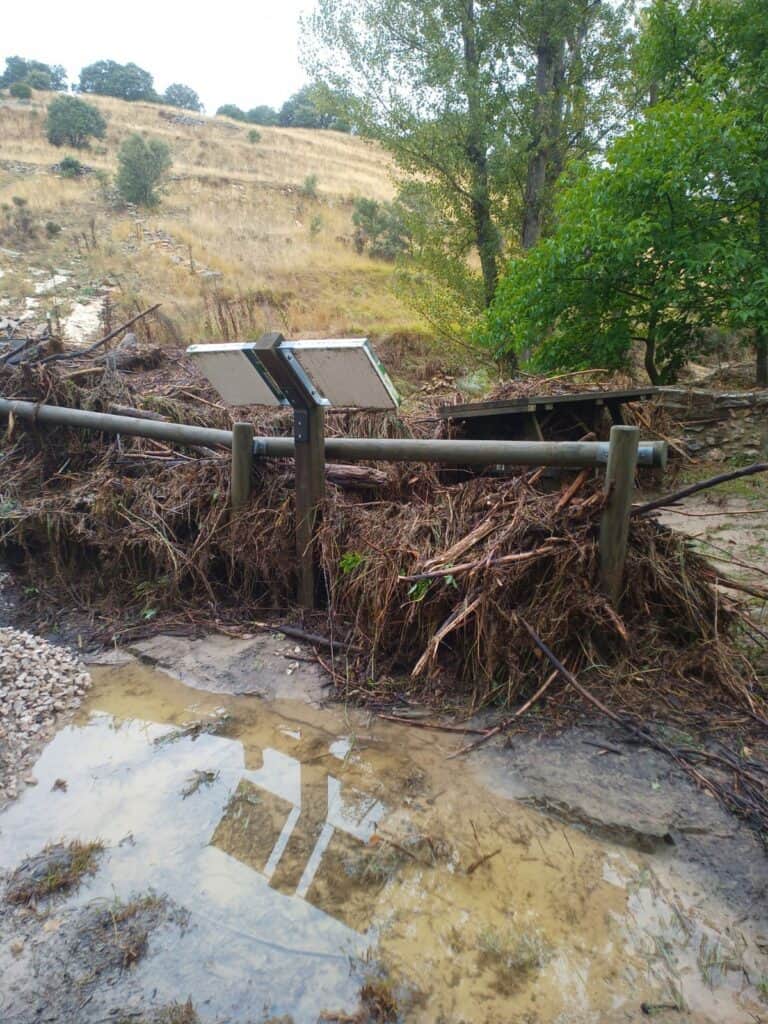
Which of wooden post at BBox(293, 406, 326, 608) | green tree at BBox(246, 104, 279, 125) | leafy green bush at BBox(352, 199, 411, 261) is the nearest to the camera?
wooden post at BBox(293, 406, 326, 608)

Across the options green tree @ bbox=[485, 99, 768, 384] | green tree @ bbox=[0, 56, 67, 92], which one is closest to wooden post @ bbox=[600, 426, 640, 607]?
green tree @ bbox=[485, 99, 768, 384]

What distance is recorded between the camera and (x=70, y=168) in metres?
27.5

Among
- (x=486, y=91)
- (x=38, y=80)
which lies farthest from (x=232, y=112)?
(x=486, y=91)

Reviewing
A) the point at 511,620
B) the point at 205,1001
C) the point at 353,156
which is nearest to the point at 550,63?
the point at 511,620

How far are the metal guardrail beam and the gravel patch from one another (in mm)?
2009

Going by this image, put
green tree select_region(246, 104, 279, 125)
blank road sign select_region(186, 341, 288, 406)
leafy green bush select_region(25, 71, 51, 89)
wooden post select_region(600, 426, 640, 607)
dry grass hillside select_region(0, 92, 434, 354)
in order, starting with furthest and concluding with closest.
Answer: green tree select_region(246, 104, 279, 125) → leafy green bush select_region(25, 71, 51, 89) → dry grass hillside select_region(0, 92, 434, 354) → blank road sign select_region(186, 341, 288, 406) → wooden post select_region(600, 426, 640, 607)

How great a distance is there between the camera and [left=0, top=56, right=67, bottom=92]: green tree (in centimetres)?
4535

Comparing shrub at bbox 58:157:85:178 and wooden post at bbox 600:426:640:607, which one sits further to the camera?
shrub at bbox 58:157:85:178

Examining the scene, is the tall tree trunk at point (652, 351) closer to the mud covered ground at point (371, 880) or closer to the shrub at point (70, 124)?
the mud covered ground at point (371, 880)

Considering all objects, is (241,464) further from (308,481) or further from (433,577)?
(433,577)

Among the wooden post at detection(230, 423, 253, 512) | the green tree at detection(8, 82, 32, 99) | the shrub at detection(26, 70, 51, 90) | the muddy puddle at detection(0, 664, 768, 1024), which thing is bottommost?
the muddy puddle at detection(0, 664, 768, 1024)

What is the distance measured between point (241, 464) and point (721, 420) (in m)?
8.36

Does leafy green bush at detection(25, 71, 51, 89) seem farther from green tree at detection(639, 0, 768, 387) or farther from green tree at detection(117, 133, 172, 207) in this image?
green tree at detection(639, 0, 768, 387)

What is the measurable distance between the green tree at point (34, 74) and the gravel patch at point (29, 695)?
186ft
